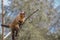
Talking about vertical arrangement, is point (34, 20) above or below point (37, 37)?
above

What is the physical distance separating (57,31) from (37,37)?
3254mm

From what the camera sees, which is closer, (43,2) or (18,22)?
(18,22)

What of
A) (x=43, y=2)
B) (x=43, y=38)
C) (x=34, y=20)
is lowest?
(x=43, y=38)

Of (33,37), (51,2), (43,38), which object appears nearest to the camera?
(33,37)

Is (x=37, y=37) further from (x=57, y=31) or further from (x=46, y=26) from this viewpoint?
(x=57, y=31)

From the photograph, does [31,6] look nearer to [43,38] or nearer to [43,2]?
[43,2]

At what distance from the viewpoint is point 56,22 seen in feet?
52.1

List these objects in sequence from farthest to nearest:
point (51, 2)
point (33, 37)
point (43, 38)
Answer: point (51, 2), point (43, 38), point (33, 37)

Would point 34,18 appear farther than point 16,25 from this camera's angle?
Yes

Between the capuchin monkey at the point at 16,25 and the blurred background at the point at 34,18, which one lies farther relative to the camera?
the blurred background at the point at 34,18

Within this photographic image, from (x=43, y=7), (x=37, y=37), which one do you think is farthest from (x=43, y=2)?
(x=37, y=37)

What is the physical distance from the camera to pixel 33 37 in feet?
43.0

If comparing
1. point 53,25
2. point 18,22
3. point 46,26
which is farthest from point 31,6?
point 18,22

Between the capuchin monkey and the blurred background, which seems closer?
the capuchin monkey
